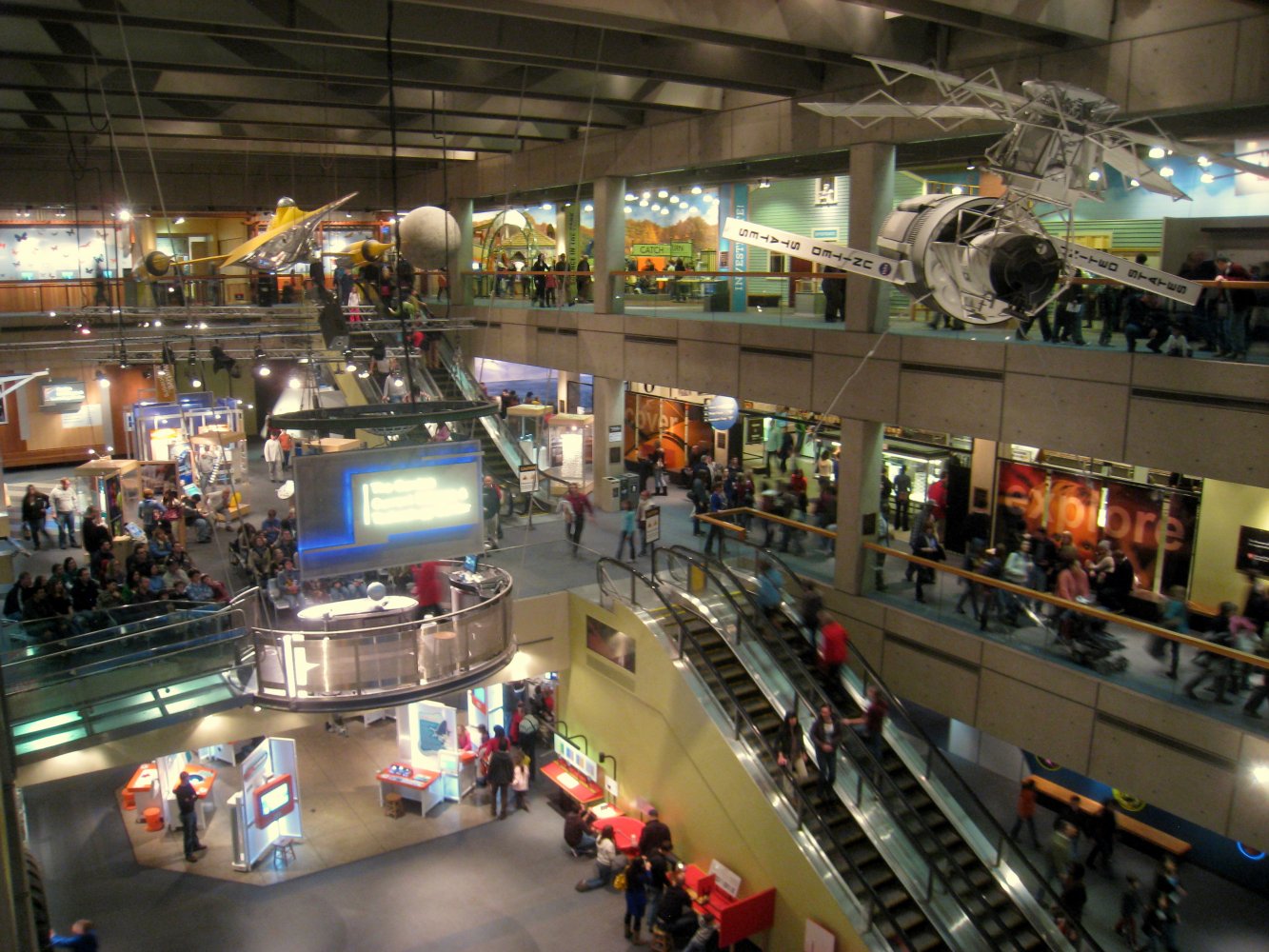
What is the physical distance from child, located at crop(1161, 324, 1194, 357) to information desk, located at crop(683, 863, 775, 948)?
7.66 m

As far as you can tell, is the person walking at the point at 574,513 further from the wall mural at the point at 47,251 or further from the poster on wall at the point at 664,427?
the wall mural at the point at 47,251

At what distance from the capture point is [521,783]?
15.4 metres

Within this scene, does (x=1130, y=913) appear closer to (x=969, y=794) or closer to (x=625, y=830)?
(x=969, y=794)

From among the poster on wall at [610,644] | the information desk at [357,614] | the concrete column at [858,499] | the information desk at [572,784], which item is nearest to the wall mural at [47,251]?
the poster on wall at [610,644]

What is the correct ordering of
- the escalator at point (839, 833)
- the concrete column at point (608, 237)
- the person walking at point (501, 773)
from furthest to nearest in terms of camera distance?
the concrete column at point (608, 237) < the person walking at point (501, 773) < the escalator at point (839, 833)

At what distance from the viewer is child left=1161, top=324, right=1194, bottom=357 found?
10.6m

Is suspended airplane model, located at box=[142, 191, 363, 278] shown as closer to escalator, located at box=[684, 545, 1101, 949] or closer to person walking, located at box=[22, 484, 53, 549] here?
escalator, located at box=[684, 545, 1101, 949]

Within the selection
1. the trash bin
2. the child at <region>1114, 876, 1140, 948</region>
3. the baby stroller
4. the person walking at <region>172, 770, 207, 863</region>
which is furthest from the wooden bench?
the person walking at <region>172, 770, 207, 863</region>

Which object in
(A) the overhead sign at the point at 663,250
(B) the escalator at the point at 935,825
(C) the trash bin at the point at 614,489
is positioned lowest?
(B) the escalator at the point at 935,825

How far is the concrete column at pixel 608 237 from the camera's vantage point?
64.3 feet

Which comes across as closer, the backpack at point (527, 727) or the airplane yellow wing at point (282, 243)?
the airplane yellow wing at point (282, 243)

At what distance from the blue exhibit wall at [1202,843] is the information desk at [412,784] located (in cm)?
945

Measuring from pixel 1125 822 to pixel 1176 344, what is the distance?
7496 millimetres

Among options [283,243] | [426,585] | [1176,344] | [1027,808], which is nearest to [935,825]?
[1027,808]
